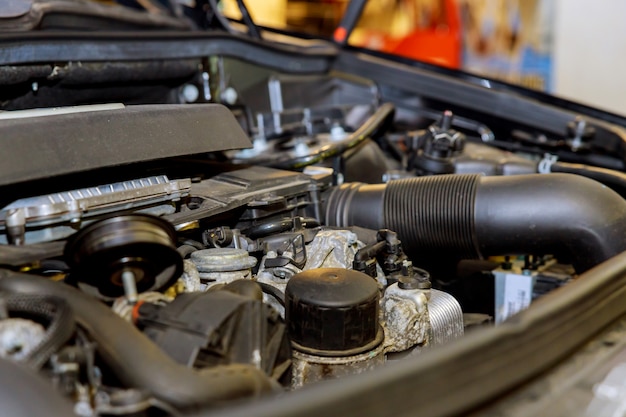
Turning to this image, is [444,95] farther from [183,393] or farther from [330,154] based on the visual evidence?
[183,393]

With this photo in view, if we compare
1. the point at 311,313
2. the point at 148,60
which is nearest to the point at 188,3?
the point at 148,60

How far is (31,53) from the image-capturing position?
1570 millimetres

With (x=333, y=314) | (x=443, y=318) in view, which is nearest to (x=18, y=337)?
(x=333, y=314)

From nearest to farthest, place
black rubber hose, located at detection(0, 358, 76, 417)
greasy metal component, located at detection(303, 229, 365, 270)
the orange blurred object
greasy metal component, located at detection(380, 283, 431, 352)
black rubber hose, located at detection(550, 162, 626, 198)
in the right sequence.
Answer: black rubber hose, located at detection(0, 358, 76, 417) < greasy metal component, located at detection(380, 283, 431, 352) < greasy metal component, located at detection(303, 229, 365, 270) < black rubber hose, located at detection(550, 162, 626, 198) < the orange blurred object

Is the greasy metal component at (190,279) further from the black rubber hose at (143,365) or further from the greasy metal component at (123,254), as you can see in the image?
the black rubber hose at (143,365)

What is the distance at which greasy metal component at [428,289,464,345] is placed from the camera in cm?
128

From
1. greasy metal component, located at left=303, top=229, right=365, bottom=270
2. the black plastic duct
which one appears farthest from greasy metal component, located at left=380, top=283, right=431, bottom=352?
the black plastic duct

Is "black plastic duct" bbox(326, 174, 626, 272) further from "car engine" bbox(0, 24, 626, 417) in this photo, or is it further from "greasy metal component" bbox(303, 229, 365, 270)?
"greasy metal component" bbox(303, 229, 365, 270)

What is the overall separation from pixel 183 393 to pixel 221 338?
0.50 ft

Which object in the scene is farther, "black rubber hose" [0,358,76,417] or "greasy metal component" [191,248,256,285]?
"greasy metal component" [191,248,256,285]

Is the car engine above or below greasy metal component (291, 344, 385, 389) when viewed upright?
above

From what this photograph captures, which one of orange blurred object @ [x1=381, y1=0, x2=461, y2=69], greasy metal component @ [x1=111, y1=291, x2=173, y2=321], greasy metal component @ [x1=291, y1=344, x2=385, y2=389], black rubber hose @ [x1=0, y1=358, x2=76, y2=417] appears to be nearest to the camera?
black rubber hose @ [x1=0, y1=358, x2=76, y2=417]

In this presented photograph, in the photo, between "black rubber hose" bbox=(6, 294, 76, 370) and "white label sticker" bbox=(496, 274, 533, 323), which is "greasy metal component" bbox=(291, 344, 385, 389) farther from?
"white label sticker" bbox=(496, 274, 533, 323)

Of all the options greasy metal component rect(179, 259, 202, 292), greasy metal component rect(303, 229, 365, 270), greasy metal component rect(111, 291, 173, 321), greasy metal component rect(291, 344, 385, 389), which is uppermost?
greasy metal component rect(111, 291, 173, 321)
